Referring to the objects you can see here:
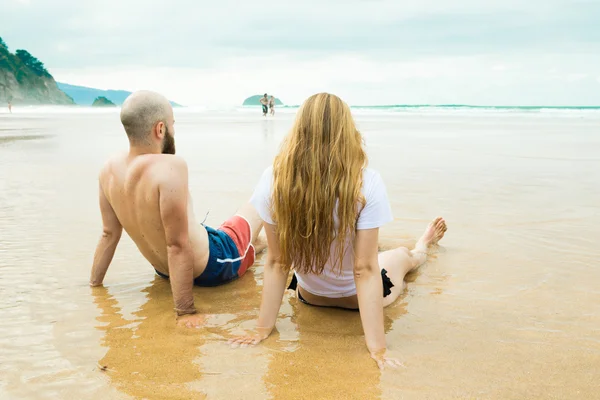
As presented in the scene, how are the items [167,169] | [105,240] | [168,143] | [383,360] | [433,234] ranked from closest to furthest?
[383,360] < [167,169] < [168,143] < [105,240] < [433,234]

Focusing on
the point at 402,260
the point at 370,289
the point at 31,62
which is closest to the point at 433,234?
the point at 402,260

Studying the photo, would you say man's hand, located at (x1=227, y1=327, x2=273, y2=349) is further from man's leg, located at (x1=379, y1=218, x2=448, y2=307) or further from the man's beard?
the man's beard

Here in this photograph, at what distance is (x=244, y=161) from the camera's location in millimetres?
11250

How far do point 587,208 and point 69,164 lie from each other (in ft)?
28.7

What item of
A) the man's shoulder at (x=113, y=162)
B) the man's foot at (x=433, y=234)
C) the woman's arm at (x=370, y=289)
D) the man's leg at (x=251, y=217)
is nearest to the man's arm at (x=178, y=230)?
the man's shoulder at (x=113, y=162)

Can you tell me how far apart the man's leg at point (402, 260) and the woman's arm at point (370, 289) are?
0.71 metres

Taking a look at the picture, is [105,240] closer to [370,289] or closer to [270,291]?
[270,291]

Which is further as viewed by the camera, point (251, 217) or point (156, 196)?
point (251, 217)

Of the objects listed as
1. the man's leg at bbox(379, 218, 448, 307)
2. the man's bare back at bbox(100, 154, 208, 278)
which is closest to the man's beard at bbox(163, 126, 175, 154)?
the man's bare back at bbox(100, 154, 208, 278)

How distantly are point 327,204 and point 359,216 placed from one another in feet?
0.61

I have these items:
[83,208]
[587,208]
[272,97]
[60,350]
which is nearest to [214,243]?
[60,350]

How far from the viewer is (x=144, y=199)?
11.6 feet

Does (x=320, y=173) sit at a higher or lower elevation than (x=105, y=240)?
higher

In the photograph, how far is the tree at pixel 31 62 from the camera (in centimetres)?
9556
